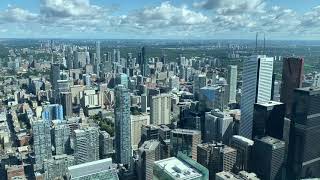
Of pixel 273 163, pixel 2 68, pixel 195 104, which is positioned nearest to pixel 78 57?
pixel 2 68

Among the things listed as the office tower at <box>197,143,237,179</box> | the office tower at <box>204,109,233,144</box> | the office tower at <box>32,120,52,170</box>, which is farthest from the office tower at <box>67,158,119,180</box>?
the office tower at <box>204,109,233,144</box>

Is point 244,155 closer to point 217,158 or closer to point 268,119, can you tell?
point 217,158

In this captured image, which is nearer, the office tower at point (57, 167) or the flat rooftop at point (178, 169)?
the flat rooftop at point (178, 169)

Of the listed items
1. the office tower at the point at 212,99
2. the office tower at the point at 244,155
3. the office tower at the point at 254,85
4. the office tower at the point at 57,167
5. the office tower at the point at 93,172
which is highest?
the office tower at the point at 254,85

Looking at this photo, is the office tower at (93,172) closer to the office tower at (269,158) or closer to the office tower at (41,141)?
the office tower at (41,141)

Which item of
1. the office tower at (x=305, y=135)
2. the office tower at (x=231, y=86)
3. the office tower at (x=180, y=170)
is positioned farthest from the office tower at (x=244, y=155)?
the office tower at (x=231, y=86)

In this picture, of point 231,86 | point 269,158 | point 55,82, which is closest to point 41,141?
point 269,158

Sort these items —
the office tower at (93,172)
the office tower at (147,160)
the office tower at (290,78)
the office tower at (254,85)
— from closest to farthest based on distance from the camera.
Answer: the office tower at (93,172), the office tower at (147,160), the office tower at (254,85), the office tower at (290,78)

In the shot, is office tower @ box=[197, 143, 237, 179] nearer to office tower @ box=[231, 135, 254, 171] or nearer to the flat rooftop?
office tower @ box=[231, 135, 254, 171]

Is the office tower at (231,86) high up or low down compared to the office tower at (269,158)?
up
